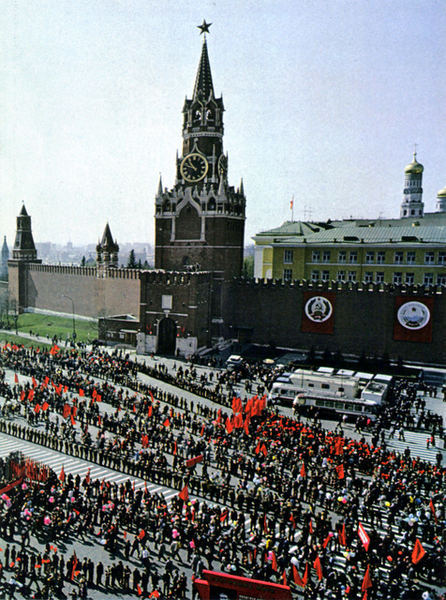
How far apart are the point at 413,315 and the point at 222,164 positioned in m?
25.1

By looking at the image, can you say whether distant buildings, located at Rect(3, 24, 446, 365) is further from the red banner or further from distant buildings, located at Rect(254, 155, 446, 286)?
the red banner

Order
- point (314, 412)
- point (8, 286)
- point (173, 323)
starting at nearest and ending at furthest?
point (314, 412)
point (173, 323)
point (8, 286)

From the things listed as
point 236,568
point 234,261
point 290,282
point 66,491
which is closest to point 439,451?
point 236,568

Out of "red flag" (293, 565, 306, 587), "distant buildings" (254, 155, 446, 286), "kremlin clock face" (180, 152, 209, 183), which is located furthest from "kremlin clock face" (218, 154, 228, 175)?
"red flag" (293, 565, 306, 587)

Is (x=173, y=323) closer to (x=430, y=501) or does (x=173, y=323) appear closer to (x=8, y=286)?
(x=430, y=501)

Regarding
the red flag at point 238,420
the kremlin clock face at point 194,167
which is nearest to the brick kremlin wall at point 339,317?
the kremlin clock face at point 194,167

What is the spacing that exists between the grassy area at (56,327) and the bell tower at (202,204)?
586 inches

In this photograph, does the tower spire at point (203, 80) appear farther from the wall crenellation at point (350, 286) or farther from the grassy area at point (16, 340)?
the grassy area at point (16, 340)

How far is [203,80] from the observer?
55031mm

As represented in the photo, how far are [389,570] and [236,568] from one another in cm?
513

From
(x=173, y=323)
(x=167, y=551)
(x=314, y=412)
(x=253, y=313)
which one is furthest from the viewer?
(x=253, y=313)

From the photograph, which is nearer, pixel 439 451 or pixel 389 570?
pixel 389 570

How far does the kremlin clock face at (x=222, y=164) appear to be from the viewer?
53688 mm

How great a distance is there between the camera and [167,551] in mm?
17516
